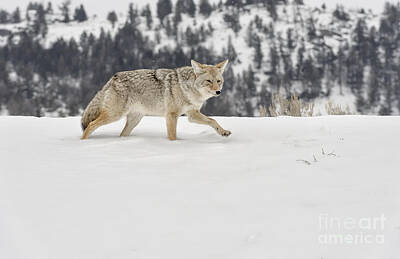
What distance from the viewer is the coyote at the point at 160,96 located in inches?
237

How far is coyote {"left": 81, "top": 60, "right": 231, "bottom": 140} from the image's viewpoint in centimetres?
603

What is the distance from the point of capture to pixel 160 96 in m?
6.23

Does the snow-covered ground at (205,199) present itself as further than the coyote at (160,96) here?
No

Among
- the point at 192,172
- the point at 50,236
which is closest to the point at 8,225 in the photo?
the point at 50,236

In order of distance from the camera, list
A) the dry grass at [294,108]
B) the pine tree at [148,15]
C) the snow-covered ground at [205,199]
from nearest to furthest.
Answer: the snow-covered ground at [205,199]
the dry grass at [294,108]
the pine tree at [148,15]

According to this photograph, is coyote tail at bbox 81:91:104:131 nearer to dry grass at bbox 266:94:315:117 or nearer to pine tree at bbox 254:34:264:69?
dry grass at bbox 266:94:315:117

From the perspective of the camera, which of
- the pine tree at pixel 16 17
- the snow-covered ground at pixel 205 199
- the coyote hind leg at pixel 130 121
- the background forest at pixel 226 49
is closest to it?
the snow-covered ground at pixel 205 199

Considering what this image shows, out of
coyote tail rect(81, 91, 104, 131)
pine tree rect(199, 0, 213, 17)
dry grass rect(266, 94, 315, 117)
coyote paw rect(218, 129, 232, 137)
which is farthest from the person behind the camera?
pine tree rect(199, 0, 213, 17)

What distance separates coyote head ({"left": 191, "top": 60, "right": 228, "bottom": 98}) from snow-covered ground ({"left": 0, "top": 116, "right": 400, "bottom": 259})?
1.36 meters

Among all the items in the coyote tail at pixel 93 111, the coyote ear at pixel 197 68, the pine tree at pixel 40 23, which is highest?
the pine tree at pixel 40 23

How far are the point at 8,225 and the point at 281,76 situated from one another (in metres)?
102

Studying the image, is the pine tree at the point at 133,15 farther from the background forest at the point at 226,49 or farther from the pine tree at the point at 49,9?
the pine tree at the point at 49,9

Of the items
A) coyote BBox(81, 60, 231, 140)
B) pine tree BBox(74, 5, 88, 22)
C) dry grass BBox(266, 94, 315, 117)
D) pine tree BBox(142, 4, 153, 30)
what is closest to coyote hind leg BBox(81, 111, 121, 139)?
coyote BBox(81, 60, 231, 140)

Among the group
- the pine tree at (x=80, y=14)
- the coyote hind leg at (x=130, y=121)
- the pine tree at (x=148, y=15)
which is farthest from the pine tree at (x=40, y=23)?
the coyote hind leg at (x=130, y=121)
